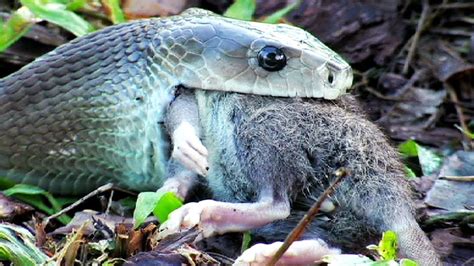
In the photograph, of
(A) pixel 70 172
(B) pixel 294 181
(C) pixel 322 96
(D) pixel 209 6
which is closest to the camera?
(B) pixel 294 181

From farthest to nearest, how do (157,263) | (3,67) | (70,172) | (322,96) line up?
1. (3,67)
2. (70,172)
3. (322,96)
4. (157,263)

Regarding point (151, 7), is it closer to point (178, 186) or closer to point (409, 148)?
point (409, 148)

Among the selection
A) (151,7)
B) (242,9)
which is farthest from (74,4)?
(242,9)

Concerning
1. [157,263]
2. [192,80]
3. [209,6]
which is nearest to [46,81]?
[192,80]

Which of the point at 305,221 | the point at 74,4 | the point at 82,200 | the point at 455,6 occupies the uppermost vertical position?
the point at 305,221

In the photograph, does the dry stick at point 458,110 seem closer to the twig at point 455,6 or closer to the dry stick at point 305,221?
the twig at point 455,6

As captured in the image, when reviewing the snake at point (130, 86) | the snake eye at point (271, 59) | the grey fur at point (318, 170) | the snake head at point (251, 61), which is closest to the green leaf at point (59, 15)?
the snake at point (130, 86)

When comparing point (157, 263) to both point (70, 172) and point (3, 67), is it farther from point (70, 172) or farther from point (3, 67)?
point (3, 67)
